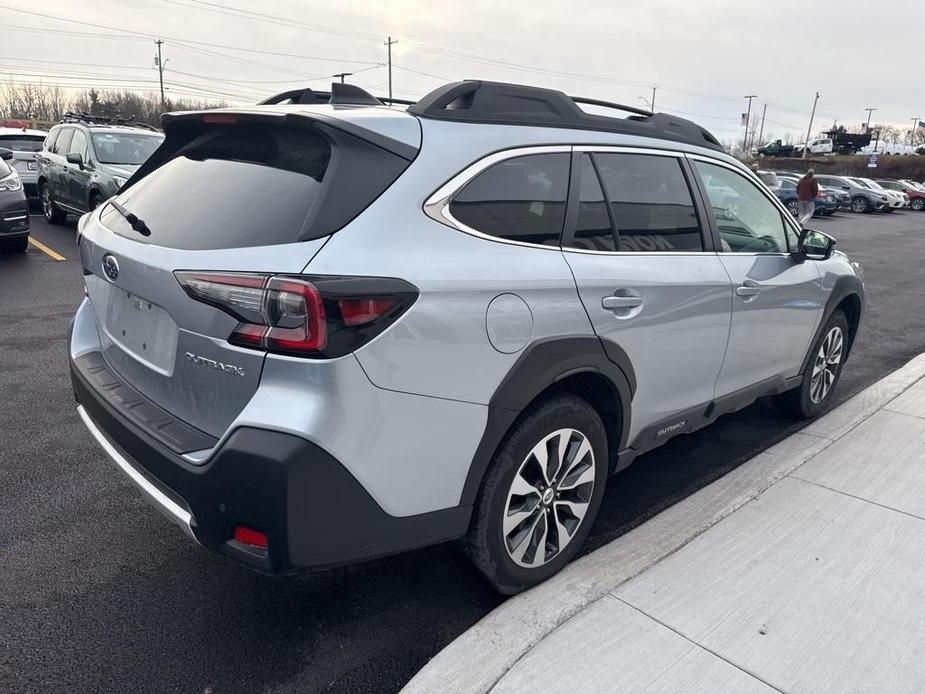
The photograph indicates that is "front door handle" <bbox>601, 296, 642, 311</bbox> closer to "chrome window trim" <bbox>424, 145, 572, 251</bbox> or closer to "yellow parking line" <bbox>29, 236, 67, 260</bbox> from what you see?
"chrome window trim" <bbox>424, 145, 572, 251</bbox>

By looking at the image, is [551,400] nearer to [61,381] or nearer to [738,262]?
[738,262]

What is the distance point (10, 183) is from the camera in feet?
30.4

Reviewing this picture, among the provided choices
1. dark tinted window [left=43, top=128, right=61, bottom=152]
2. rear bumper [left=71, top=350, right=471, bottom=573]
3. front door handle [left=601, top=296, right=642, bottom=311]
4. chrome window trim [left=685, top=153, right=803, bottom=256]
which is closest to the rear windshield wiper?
rear bumper [left=71, top=350, right=471, bottom=573]

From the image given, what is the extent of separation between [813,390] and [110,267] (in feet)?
14.0

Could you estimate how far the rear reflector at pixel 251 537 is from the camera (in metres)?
2.03

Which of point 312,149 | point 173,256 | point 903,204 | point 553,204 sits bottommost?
point 903,204

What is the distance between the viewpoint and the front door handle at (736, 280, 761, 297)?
349cm

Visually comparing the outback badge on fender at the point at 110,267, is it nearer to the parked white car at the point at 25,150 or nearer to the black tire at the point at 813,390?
the black tire at the point at 813,390

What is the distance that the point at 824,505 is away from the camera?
11.5 feet

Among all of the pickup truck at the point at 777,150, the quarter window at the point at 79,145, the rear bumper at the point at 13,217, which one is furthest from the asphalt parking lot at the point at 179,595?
the pickup truck at the point at 777,150

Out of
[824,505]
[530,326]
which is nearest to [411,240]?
[530,326]

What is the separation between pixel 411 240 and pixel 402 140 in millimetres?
370

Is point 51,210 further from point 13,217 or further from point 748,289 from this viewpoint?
point 748,289

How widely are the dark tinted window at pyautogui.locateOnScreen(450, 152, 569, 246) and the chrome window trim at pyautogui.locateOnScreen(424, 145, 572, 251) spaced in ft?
0.05
